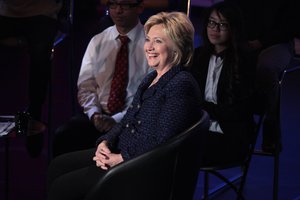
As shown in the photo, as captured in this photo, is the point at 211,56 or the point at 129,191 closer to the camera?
the point at 129,191

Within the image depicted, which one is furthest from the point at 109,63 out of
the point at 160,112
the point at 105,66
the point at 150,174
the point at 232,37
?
the point at 150,174

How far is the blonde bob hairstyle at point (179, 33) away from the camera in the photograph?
230 centimetres

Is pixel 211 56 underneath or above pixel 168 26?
underneath

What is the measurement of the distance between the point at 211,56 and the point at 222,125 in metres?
0.44

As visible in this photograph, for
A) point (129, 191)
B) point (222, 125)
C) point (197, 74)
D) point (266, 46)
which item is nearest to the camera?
point (129, 191)

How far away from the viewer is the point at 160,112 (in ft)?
7.25

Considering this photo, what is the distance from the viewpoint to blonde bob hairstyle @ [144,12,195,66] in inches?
90.5

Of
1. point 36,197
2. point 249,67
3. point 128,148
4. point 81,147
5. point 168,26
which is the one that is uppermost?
point 168,26

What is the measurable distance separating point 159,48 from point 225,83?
810mm

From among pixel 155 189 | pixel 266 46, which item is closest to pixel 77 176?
pixel 155 189

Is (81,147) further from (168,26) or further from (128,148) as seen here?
(168,26)

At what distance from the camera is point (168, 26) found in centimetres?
231

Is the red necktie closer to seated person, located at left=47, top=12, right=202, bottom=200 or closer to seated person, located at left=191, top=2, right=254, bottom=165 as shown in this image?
seated person, located at left=191, top=2, right=254, bottom=165

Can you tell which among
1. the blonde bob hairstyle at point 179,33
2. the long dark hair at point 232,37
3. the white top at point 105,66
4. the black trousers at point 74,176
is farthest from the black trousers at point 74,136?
the blonde bob hairstyle at point 179,33
